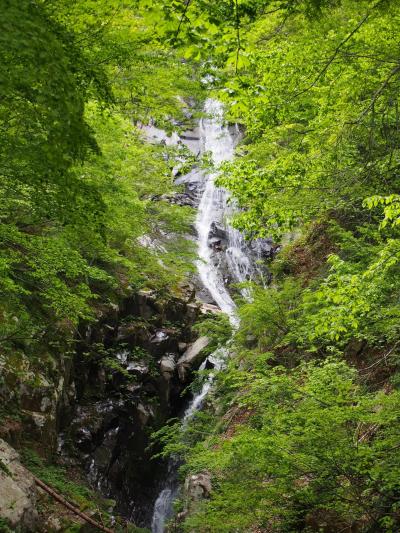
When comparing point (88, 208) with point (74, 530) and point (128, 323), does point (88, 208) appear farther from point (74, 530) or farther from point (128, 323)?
point (128, 323)

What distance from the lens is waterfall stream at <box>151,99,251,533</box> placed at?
1364cm

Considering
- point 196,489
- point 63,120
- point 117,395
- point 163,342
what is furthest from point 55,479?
point 63,120

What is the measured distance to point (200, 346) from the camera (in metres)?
16.1

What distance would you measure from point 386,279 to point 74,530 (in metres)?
6.65

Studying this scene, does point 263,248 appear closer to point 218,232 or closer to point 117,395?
point 218,232

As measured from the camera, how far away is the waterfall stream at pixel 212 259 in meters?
13.6

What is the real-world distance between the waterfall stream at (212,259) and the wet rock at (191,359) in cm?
72

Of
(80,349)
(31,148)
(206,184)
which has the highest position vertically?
(206,184)

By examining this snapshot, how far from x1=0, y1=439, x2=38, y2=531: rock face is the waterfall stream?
21.4 ft

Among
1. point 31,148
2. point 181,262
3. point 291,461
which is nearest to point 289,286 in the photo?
point 181,262

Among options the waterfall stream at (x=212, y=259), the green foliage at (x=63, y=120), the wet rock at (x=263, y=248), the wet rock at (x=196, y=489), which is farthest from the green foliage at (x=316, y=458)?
the wet rock at (x=263, y=248)

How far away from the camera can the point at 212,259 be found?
2358 cm

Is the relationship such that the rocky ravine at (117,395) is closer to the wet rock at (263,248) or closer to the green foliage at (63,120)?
the green foliage at (63,120)

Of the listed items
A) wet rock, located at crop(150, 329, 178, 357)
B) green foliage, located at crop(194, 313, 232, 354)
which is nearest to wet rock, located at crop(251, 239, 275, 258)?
wet rock, located at crop(150, 329, 178, 357)
